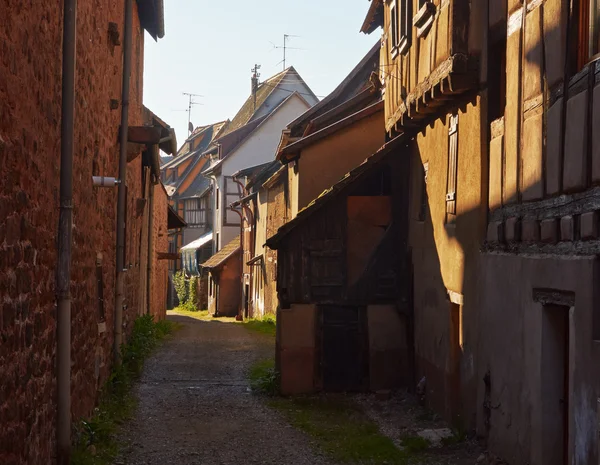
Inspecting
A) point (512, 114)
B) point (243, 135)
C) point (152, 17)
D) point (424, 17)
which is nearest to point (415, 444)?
point (512, 114)

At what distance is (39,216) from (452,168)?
5.82 metres

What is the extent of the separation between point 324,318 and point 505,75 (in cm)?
582

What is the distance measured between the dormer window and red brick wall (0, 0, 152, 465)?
175 inches

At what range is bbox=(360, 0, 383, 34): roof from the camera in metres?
17.8

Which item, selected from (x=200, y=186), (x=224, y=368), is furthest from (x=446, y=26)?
(x=200, y=186)

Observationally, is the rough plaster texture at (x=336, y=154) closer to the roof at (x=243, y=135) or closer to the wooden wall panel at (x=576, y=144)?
the wooden wall panel at (x=576, y=144)

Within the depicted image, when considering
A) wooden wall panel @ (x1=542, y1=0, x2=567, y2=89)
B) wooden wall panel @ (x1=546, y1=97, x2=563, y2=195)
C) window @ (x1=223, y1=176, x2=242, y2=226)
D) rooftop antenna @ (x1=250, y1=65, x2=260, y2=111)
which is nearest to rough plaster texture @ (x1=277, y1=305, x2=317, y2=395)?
wooden wall panel @ (x1=546, y1=97, x2=563, y2=195)

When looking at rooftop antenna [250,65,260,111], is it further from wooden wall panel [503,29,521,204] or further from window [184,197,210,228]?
wooden wall panel [503,29,521,204]

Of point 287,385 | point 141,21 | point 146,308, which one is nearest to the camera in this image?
point 287,385

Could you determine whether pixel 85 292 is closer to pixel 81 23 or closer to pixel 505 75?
pixel 81 23

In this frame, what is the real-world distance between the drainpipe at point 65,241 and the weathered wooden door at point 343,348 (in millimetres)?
6771

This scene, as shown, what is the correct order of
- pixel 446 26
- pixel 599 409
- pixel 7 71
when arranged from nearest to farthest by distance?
1. pixel 7 71
2. pixel 599 409
3. pixel 446 26

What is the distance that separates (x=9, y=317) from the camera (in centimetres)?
548

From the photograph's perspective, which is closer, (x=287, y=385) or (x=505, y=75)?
(x=505, y=75)
